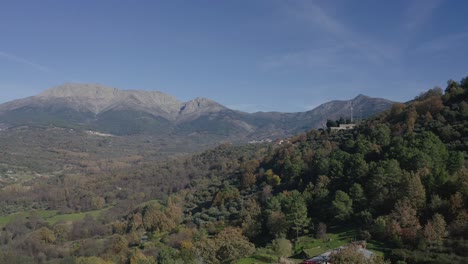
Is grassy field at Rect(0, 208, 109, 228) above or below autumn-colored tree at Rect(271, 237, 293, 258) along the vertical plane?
below

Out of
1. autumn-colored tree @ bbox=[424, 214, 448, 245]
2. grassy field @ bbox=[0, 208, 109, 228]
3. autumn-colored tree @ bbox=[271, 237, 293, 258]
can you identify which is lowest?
grassy field @ bbox=[0, 208, 109, 228]

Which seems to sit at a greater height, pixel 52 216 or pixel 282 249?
pixel 282 249

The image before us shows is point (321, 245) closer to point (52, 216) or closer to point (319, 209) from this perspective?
point (319, 209)

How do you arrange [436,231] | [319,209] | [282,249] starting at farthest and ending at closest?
1. [319,209]
2. [282,249]
3. [436,231]

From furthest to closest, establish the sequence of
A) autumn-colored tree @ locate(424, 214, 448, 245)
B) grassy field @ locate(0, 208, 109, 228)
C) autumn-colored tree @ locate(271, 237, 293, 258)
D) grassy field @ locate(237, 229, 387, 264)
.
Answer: grassy field @ locate(0, 208, 109, 228) → autumn-colored tree @ locate(271, 237, 293, 258) → grassy field @ locate(237, 229, 387, 264) → autumn-colored tree @ locate(424, 214, 448, 245)

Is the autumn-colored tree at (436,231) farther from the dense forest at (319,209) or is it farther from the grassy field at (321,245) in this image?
the grassy field at (321,245)

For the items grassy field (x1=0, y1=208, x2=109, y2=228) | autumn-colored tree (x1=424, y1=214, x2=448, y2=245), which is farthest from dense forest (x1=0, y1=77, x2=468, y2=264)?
grassy field (x1=0, y1=208, x2=109, y2=228)

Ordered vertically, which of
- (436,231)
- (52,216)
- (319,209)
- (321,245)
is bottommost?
(52,216)

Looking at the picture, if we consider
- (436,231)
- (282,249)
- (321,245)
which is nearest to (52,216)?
(282,249)

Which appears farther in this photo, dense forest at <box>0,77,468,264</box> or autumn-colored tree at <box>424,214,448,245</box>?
dense forest at <box>0,77,468,264</box>

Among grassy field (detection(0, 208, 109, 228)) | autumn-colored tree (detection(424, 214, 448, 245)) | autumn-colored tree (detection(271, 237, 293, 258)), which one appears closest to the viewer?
autumn-colored tree (detection(424, 214, 448, 245))

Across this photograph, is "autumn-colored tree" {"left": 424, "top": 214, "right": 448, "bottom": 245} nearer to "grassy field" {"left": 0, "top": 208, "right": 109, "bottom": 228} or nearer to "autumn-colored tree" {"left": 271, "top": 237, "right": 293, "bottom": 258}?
"autumn-colored tree" {"left": 271, "top": 237, "right": 293, "bottom": 258}
